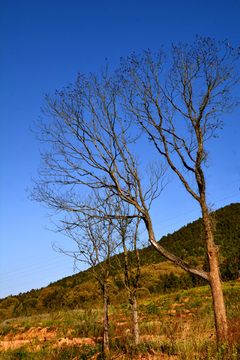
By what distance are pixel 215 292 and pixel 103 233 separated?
4.09 metres

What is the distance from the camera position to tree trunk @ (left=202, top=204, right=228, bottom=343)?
5.09 m

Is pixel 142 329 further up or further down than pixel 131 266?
further down

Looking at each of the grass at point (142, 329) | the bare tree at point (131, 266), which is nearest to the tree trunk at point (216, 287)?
the grass at point (142, 329)

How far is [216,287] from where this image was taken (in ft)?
17.8

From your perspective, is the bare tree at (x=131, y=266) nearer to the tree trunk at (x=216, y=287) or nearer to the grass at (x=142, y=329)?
the grass at (x=142, y=329)

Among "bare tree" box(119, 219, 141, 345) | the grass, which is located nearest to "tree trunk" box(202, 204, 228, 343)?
the grass

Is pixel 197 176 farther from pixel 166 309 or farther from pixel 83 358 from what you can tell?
pixel 166 309

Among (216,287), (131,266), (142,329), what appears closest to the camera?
(216,287)

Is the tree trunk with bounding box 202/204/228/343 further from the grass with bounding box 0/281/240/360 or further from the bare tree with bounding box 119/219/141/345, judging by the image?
the bare tree with bounding box 119/219/141/345

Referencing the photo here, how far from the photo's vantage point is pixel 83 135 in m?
6.94

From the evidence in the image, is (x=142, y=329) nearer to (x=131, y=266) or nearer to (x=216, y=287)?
(x=131, y=266)

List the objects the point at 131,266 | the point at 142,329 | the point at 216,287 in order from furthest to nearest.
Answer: the point at 142,329, the point at 131,266, the point at 216,287

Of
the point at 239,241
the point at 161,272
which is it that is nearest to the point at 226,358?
the point at 161,272

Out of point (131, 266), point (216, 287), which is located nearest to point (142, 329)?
point (131, 266)
